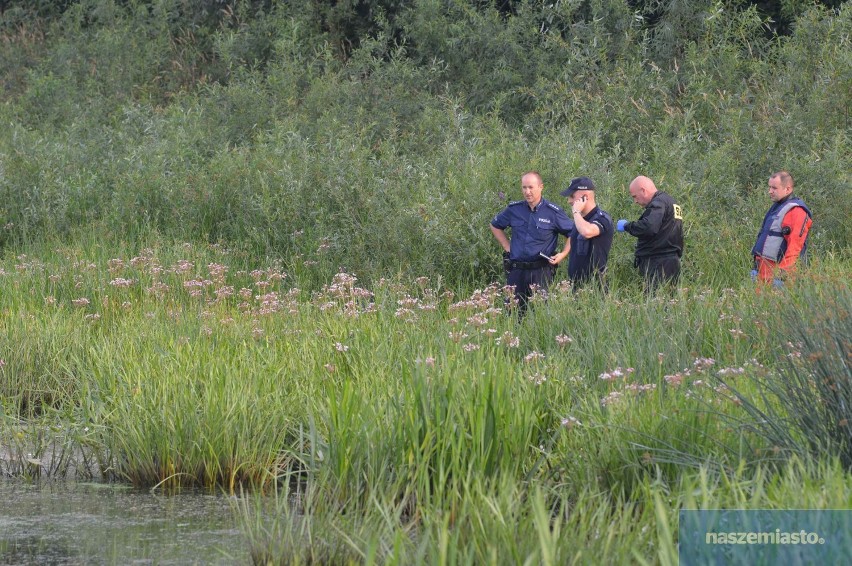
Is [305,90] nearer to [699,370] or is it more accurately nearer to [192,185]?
[192,185]

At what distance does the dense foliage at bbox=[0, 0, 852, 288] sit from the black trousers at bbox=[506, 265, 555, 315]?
3.83ft

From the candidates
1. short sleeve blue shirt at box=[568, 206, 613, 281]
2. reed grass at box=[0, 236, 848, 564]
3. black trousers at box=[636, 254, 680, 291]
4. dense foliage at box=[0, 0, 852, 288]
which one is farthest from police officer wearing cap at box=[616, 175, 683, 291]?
reed grass at box=[0, 236, 848, 564]

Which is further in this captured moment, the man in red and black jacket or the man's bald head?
the man's bald head

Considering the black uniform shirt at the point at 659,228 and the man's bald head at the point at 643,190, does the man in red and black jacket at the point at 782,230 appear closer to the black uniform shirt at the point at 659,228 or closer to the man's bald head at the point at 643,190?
the black uniform shirt at the point at 659,228

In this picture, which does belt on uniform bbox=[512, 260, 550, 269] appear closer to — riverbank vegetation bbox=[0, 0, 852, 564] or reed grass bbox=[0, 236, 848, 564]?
riverbank vegetation bbox=[0, 0, 852, 564]

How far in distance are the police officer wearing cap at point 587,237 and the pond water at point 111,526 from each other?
436 centimetres

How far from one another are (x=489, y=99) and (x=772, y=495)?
13.4 metres

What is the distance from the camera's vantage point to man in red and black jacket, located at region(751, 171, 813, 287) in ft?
29.4

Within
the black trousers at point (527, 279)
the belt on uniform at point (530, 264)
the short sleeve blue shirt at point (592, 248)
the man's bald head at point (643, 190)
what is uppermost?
the man's bald head at point (643, 190)

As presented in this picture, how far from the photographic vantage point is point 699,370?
541 cm

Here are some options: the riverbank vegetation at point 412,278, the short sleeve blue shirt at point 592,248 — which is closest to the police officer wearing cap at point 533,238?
the short sleeve blue shirt at point 592,248

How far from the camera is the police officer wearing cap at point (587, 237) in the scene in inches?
366

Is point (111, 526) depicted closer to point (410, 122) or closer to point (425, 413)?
point (425, 413)

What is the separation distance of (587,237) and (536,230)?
1.42ft
